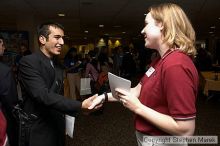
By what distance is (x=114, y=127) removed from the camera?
501 centimetres

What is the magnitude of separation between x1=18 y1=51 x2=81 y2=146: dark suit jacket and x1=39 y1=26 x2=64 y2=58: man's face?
0.23 feet

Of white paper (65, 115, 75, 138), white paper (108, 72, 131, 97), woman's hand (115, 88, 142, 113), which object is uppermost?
white paper (108, 72, 131, 97)

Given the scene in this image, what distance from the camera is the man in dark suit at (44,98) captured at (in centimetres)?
183

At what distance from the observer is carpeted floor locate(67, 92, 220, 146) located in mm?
4235

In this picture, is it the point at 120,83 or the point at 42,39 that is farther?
the point at 42,39

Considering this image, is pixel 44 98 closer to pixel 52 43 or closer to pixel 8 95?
pixel 52 43

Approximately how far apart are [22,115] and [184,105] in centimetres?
109

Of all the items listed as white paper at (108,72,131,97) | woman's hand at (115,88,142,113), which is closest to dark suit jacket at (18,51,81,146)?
white paper at (108,72,131,97)

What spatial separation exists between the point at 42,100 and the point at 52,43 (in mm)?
473

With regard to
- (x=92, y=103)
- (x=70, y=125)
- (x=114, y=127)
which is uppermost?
(x=92, y=103)

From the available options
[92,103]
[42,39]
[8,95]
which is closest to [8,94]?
[8,95]

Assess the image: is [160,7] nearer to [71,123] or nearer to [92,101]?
[92,101]

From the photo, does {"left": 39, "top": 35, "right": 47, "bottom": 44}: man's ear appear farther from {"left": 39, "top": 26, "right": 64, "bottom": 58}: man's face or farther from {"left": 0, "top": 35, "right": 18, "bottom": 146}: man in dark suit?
{"left": 0, "top": 35, "right": 18, "bottom": 146}: man in dark suit

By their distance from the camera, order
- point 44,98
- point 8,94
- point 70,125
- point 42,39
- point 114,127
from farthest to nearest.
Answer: point 114,127 → point 8,94 → point 42,39 → point 70,125 → point 44,98
